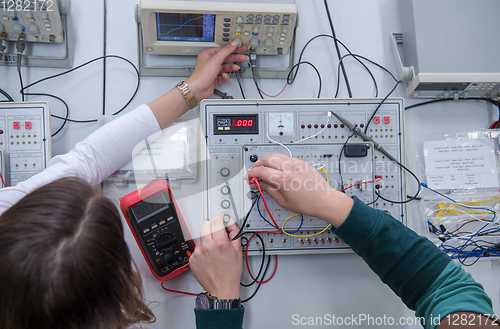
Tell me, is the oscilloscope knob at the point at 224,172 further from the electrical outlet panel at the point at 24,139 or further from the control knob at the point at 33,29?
the control knob at the point at 33,29

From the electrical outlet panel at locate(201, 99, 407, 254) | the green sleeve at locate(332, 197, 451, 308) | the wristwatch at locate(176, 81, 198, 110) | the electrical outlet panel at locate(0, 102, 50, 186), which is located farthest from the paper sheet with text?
the electrical outlet panel at locate(0, 102, 50, 186)

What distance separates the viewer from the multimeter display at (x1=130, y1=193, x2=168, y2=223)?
101cm

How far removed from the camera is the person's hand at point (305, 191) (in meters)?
0.90

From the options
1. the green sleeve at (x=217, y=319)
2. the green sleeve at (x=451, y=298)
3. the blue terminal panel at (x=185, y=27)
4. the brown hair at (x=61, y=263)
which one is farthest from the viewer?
the blue terminal panel at (x=185, y=27)

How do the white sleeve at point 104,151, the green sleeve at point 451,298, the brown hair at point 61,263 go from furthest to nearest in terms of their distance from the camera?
1. the white sleeve at point 104,151
2. the green sleeve at point 451,298
3. the brown hair at point 61,263

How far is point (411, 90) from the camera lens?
131 cm

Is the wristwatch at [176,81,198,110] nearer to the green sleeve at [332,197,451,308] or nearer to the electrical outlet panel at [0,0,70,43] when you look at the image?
the electrical outlet panel at [0,0,70,43]

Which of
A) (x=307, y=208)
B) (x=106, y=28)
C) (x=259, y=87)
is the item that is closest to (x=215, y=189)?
(x=307, y=208)

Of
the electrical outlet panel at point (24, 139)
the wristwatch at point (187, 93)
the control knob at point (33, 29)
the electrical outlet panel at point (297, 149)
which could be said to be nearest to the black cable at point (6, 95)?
the electrical outlet panel at point (24, 139)

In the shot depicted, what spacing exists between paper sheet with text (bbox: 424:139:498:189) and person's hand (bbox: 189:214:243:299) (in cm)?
89

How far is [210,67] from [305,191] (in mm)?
643

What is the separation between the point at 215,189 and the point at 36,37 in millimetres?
995

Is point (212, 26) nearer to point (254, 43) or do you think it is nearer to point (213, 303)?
point (254, 43)

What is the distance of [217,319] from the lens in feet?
2.85
